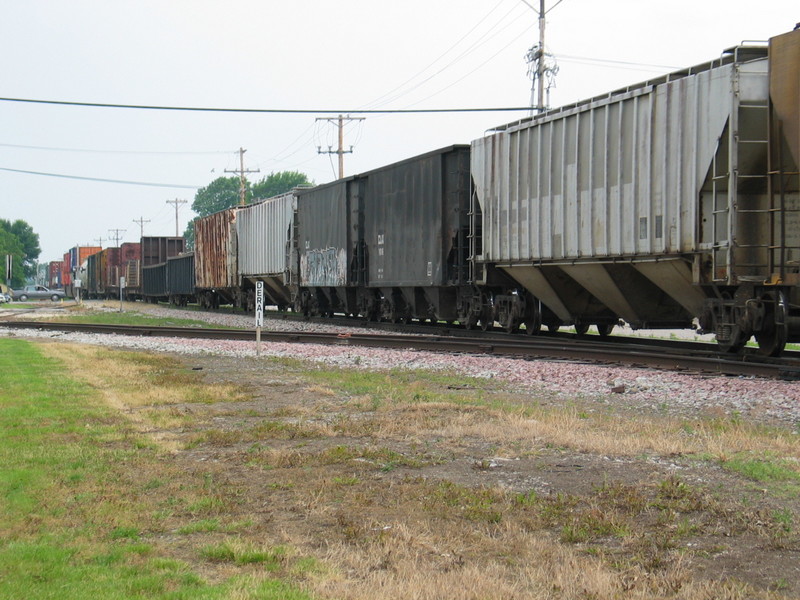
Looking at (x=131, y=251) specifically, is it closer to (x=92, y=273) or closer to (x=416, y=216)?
(x=92, y=273)

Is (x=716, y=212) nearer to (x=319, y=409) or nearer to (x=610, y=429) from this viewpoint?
(x=610, y=429)

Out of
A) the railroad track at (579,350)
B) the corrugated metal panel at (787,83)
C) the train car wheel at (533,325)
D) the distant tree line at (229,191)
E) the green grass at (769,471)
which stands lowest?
the green grass at (769,471)

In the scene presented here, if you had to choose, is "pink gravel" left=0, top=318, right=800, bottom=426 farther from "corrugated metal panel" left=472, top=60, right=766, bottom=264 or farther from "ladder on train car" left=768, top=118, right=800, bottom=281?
"corrugated metal panel" left=472, top=60, right=766, bottom=264

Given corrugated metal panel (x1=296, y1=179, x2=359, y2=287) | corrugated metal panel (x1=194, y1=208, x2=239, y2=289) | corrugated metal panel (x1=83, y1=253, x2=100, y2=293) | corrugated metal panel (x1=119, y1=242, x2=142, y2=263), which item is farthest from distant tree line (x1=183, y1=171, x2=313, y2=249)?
corrugated metal panel (x1=296, y1=179, x2=359, y2=287)

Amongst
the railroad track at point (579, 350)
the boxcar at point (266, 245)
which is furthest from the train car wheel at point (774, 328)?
the boxcar at point (266, 245)

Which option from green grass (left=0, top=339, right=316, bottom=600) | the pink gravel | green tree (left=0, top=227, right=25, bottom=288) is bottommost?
green grass (left=0, top=339, right=316, bottom=600)

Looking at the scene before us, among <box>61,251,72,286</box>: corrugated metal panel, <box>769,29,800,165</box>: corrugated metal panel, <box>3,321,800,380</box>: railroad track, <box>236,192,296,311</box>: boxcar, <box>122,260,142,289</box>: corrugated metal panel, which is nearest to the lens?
<box>769,29,800,165</box>: corrugated metal panel

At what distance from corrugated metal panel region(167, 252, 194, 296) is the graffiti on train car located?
20.5m

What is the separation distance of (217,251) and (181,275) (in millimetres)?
10891

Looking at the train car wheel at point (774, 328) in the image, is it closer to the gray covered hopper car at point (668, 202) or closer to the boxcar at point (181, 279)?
the gray covered hopper car at point (668, 202)

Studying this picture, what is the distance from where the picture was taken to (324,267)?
2877 cm

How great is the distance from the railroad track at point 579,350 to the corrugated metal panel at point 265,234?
10.5 metres

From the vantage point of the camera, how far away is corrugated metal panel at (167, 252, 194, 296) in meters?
50.2

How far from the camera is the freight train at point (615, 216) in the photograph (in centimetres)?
1220
